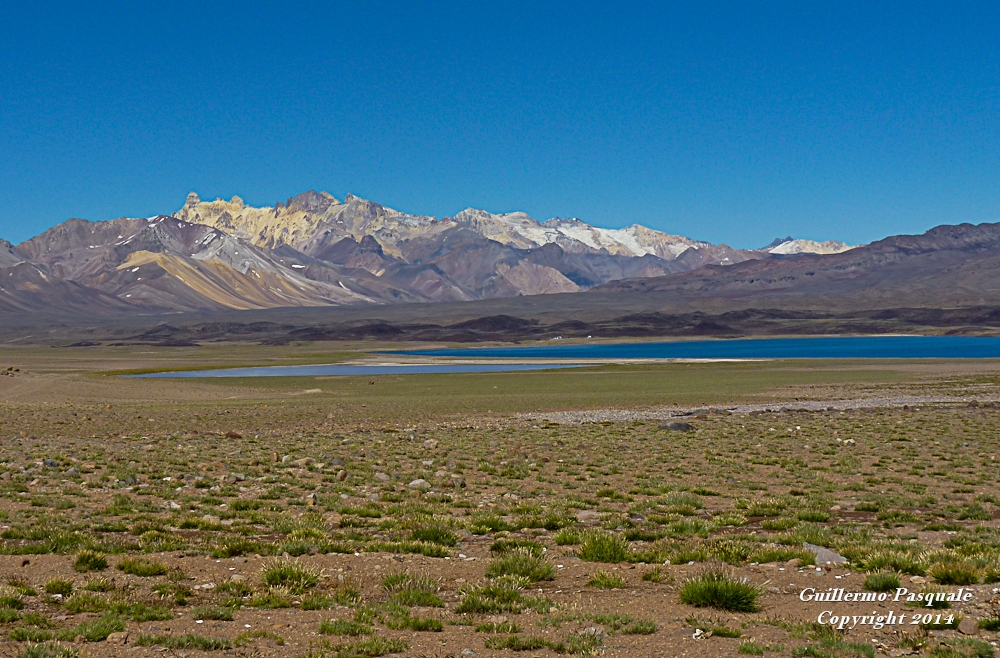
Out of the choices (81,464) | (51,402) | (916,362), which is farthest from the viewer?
(916,362)

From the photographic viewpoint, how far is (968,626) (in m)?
9.35

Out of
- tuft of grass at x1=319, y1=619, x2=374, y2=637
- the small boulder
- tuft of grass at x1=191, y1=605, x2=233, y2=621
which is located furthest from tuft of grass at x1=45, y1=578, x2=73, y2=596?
tuft of grass at x1=319, y1=619, x2=374, y2=637

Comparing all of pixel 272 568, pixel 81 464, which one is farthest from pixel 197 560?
pixel 81 464

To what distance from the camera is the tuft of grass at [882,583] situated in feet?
36.0

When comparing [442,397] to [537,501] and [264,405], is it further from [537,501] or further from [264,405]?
[537,501]

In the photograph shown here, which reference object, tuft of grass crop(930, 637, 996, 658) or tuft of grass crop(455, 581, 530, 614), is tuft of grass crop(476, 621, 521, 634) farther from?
tuft of grass crop(930, 637, 996, 658)

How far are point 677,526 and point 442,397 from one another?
48.0m

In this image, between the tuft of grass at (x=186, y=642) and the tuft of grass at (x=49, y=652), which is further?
the tuft of grass at (x=186, y=642)

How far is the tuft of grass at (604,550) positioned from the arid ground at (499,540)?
0.16 ft

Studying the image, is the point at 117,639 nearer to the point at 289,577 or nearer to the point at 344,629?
the point at 344,629

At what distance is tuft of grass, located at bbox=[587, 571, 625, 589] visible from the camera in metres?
11.6

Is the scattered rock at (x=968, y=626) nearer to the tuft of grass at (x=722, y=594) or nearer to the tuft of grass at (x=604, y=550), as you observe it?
the tuft of grass at (x=722, y=594)

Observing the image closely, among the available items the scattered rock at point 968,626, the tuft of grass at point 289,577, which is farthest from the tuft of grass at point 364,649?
the scattered rock at point 968,626

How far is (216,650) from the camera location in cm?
888
